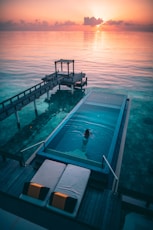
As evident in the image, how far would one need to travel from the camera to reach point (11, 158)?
1078cm

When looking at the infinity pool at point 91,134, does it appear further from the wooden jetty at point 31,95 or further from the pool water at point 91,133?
the wooden jetty at point 31,95

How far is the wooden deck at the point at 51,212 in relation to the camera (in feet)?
19.2

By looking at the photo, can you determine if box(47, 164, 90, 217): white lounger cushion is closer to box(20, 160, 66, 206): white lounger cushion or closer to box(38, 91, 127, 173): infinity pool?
box(20, 160, 66, 206): white lounger cushion

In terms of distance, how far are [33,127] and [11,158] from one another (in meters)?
11.1

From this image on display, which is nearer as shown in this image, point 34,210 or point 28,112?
point 34,210

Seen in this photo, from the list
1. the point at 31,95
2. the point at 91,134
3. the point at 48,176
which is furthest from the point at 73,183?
the point at 31,95

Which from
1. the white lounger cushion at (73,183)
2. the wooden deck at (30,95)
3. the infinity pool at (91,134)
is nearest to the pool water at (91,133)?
the infinity pool at (91,134)

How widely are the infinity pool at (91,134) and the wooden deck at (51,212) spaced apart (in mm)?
2210

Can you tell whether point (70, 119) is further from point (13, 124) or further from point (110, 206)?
point (110, 206)

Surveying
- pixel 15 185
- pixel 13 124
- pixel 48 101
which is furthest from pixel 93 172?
pixel 48 101

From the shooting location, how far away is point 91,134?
16812 mm

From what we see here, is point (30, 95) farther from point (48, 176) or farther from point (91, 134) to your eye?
point (48, 176)

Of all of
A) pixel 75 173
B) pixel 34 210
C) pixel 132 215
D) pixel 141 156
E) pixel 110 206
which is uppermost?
pixel 34 210

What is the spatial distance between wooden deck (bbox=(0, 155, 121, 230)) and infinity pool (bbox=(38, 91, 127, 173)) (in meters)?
2.21
